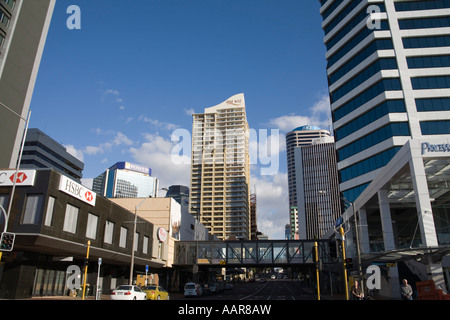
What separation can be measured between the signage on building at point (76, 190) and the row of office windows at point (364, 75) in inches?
1877

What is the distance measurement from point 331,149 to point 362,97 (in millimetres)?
133004

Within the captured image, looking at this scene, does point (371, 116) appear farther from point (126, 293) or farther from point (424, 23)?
point (126, 293)

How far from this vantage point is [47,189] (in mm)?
26781

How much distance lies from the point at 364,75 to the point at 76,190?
4992 cm

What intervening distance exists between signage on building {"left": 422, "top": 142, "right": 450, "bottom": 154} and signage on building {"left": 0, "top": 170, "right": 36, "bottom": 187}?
1257 inches

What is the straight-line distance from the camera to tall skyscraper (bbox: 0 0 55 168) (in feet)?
171

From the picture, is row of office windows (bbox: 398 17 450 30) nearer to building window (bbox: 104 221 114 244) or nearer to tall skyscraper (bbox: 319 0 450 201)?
tall skyscraper (bbox: 319 0 450 201)

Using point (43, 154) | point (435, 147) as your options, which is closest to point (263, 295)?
point (435, 147)

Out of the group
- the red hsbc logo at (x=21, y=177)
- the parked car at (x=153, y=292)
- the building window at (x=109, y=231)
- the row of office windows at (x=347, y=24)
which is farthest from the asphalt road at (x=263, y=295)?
the row of office windows at (x=347, y=24)

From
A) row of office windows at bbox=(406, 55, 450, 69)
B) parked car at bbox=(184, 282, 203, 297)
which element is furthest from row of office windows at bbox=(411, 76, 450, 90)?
parked car at bbox=(184, 282, 203, 297)

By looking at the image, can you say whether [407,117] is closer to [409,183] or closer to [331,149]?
[409,183]

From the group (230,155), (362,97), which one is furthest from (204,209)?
(362,97)

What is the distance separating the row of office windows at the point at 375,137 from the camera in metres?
51.7

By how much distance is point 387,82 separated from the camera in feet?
178
